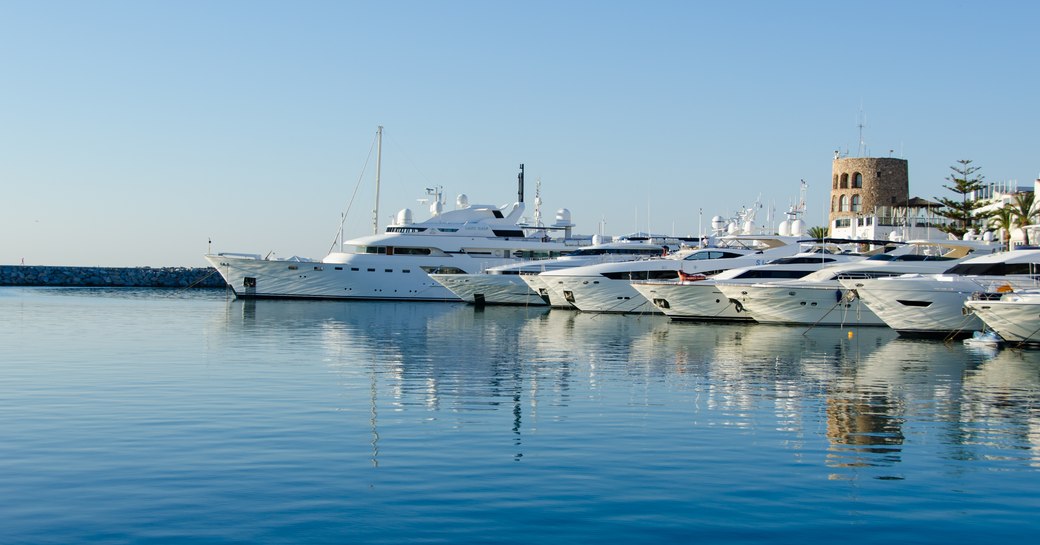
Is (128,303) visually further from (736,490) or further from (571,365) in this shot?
(736,490)

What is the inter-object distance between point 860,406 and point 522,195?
56.4m

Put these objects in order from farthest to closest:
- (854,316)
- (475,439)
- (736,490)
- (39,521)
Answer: (854,316)
(475,439)
(736,490)
(39,521)

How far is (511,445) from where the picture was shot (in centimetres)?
1471

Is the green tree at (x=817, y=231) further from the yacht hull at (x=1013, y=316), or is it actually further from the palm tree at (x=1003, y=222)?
the yacht hull at (x=1013, y=316)

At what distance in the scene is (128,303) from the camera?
58406mm

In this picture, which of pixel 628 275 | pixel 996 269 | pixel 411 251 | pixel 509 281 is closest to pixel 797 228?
pixel 628 275

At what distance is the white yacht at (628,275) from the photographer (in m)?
50.0

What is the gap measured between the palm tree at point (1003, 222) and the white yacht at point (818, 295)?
24434 mm

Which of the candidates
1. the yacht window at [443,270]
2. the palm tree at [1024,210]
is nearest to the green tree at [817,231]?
→ the palm tree at [1024,210]

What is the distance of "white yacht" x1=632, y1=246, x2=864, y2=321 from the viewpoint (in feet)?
145

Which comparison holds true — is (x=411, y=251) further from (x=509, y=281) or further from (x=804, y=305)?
(x=804, y=305)

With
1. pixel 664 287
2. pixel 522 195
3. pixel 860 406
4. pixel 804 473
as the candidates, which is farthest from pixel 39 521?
pixel 522 195

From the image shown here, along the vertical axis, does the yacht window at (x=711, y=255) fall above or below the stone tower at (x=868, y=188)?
below

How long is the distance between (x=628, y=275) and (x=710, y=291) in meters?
6.73
